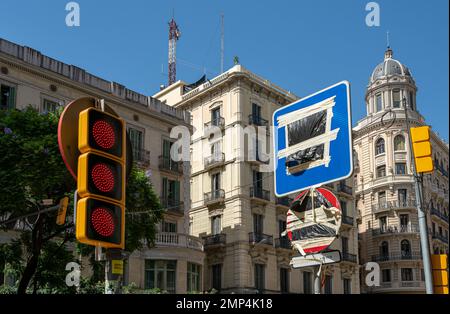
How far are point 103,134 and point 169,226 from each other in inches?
1467

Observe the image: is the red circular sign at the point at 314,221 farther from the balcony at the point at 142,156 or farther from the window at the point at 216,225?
the window at the point at 216,225

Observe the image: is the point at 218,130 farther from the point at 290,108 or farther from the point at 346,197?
the point at 290,108

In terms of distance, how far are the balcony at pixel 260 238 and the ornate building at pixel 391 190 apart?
20.0 meters

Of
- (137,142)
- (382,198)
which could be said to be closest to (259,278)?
(137,142)

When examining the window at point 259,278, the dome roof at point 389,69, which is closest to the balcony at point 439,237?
the dome roof at point 389,69

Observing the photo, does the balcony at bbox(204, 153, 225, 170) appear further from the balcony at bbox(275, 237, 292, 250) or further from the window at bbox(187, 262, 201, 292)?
the window at bbox(187, 262, 201, 292)

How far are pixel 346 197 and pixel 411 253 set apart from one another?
449 inches

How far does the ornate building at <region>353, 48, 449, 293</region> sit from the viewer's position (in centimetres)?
6328

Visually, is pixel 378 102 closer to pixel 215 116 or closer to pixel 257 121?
pixel 257 121

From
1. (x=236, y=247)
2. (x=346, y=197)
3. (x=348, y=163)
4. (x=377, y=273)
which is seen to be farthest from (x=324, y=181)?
(x=377, y=273)

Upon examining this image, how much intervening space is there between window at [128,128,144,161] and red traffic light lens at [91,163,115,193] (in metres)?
35.3

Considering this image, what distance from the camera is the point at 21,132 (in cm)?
2384

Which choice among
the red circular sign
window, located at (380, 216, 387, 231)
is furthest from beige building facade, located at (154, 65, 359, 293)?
the red circular sign

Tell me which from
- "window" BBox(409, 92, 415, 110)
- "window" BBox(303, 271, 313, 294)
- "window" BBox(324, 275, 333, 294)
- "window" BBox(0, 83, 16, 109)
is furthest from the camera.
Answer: "window" BBox(409, 92, 415, 110)
